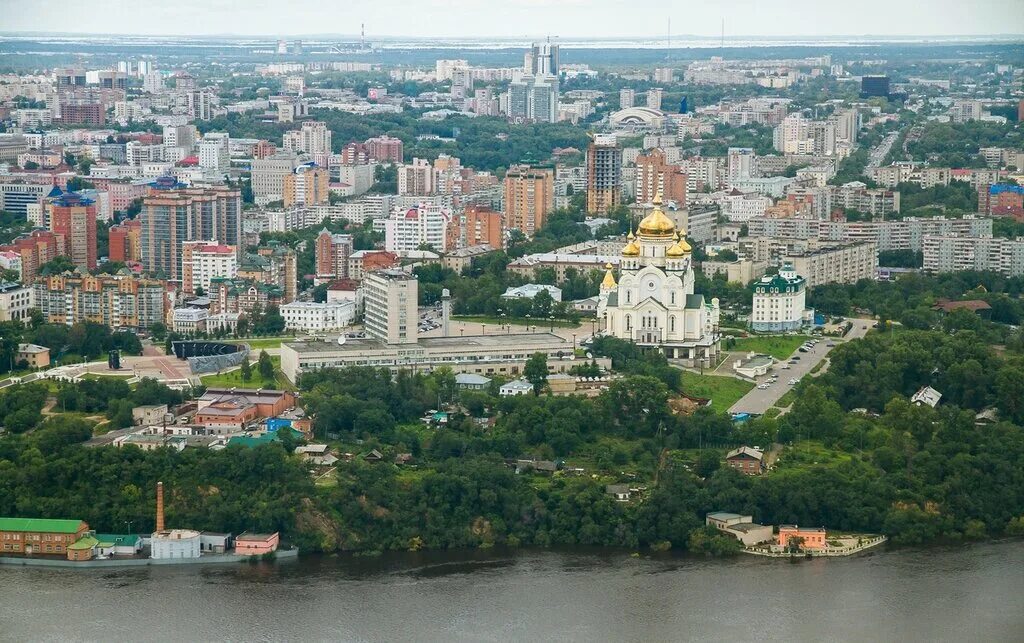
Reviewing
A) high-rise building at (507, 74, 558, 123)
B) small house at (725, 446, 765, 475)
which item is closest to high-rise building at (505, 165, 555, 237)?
small house at (725, 446, 765, 475)

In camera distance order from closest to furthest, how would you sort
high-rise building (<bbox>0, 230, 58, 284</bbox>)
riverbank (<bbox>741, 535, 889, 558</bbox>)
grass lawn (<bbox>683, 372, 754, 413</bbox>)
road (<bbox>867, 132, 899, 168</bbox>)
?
1. riverbank (<bbox>741, 535, 889, 558</bbox>)
2. grass lawn (<bbox>683, 372, 754, 413</bbox>)
3. high-rise building (<bbox>0, 230, 58, 284</bbox>)
4. road (<bbox>867, 132, 899, 168</bbox>)

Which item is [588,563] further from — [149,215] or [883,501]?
[149,215]

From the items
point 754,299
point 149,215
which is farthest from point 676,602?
point 149,215

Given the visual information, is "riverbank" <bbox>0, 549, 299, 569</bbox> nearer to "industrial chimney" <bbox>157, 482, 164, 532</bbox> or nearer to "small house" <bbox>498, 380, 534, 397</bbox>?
"industrial chimney" <bbox>157, 482, 164, 532</bbox>

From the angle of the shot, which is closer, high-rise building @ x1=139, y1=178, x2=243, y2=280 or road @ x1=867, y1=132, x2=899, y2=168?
high-rise building @ x1=139, y1=178, x2=243, y2=280

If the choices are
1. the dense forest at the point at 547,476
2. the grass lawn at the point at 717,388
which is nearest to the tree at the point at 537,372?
the dense forest at the point at 547,476

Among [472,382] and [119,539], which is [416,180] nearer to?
[472,382]

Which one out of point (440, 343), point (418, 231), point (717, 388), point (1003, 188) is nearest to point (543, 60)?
point (1003, 188)
